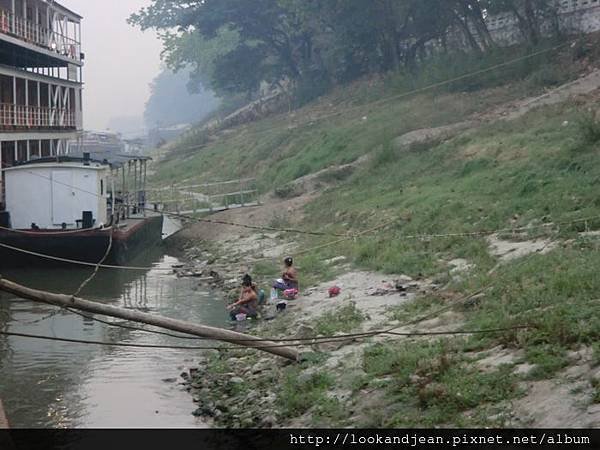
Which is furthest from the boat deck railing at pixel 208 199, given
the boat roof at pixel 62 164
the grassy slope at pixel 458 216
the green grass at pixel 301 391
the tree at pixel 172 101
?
the tree at pixel 172 101

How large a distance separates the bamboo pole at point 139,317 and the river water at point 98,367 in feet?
4.18

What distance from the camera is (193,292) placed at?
19.7 meters

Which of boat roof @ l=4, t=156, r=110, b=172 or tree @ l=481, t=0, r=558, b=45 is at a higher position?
tree @ l=481, t=0, r=558, b=45

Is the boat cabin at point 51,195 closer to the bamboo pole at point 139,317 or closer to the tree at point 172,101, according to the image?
the bamboo pole at point 139,317

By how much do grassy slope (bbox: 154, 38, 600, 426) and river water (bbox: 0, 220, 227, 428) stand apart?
2.08 metres

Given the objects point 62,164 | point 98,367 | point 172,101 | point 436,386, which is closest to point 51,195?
point 62,164

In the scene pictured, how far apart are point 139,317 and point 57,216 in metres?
14.0

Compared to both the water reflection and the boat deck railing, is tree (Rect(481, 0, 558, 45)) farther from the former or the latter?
the water reflection

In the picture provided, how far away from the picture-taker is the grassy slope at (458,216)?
360 inches

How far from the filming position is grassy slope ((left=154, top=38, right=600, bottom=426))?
913 centimetres

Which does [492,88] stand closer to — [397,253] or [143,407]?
[397,253]

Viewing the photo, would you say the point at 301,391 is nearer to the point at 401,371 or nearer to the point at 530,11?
the point at 401,371

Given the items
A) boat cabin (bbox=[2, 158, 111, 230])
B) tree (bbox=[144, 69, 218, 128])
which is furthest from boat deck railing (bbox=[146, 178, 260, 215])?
tree (bbox=[144, 69, 218, 128])

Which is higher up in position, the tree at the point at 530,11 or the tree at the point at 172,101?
the tree at the point at 172,101
